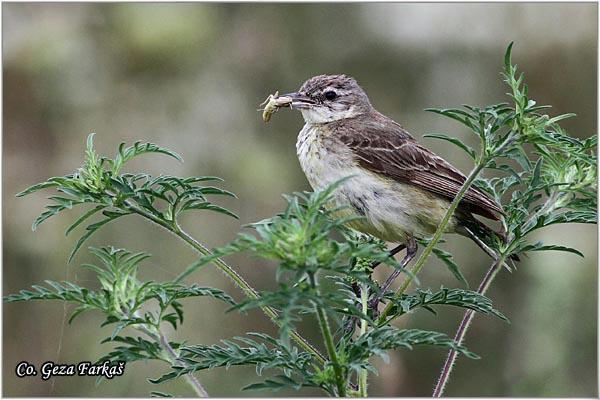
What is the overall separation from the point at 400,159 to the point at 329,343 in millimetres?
Answer: 2332

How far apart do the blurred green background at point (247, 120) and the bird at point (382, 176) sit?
3.58ft

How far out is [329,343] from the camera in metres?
2.06

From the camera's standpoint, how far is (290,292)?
6.14 ft

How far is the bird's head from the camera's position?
471 centimetres

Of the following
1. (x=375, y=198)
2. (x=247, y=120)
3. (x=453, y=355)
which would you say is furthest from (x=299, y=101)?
(x=453, y=355)

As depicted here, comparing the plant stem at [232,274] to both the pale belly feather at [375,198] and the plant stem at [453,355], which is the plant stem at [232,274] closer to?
the plant stem at [453,355]

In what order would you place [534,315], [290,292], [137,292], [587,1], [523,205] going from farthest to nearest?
[587,1]
[534,315]
[523,205]
[137,292]
[290,292]

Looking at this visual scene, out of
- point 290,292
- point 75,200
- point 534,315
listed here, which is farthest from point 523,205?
point 534,315

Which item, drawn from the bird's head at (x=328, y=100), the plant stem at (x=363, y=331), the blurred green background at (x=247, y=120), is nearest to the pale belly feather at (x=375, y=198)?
the bird's head at (x=328, y=100)

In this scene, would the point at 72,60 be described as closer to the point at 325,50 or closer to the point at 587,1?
the point at 325,50

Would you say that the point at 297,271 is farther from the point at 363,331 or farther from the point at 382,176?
the point at 382,176

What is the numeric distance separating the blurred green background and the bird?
43.0 inches

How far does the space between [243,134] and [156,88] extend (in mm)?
665

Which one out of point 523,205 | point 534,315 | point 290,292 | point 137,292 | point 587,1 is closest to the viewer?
point 290,292
